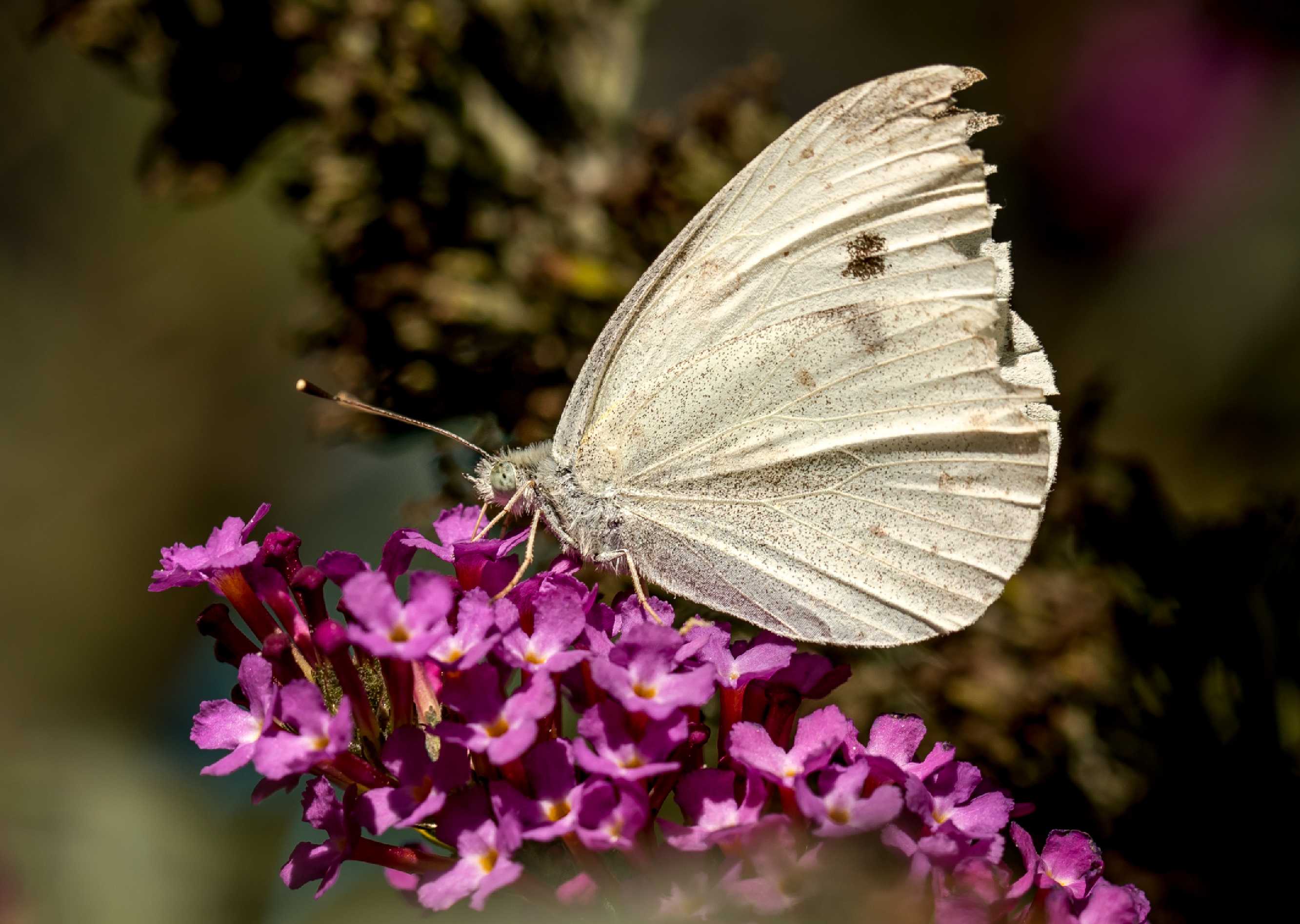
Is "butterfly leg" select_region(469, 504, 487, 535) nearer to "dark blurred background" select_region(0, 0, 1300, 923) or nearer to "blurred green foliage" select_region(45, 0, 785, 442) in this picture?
"dark blurred background" select_region(0, 0, 1300, 923)

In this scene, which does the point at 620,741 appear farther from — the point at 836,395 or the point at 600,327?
the point at 600,327

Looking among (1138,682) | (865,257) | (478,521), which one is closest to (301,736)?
(478,521)

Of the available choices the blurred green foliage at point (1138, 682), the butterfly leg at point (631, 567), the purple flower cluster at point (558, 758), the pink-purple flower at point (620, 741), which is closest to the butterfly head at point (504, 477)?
the butterfly leg at point (631, 567)

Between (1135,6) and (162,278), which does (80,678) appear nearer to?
(162,278)

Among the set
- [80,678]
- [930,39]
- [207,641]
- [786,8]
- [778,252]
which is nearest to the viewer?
[778,252]

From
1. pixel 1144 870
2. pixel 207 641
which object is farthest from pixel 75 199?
pixel 1144 870
